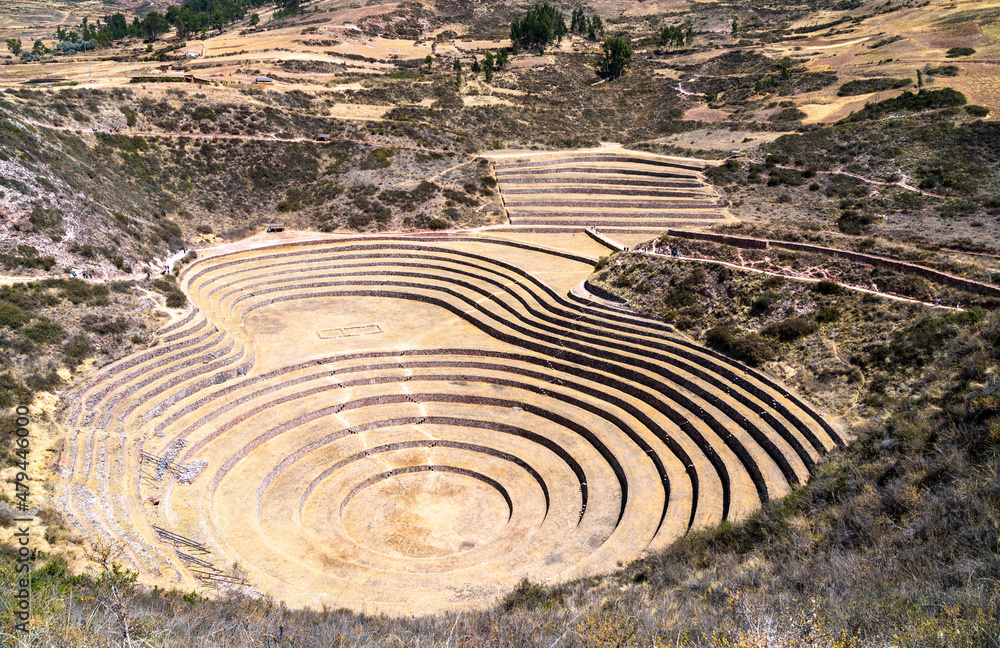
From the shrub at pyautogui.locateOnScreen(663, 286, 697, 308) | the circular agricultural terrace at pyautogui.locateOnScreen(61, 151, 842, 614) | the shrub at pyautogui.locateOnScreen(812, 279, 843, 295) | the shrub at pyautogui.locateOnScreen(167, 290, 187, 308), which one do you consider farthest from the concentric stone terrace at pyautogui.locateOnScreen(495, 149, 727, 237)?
the shrub at pyautogui.locateOnScreen(167, 290, 187, 308)

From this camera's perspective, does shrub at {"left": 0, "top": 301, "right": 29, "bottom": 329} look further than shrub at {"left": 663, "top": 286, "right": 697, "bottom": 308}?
No

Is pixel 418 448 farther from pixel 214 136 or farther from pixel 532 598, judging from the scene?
pixel 214 136

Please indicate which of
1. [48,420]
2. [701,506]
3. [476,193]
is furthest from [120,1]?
[701,506]

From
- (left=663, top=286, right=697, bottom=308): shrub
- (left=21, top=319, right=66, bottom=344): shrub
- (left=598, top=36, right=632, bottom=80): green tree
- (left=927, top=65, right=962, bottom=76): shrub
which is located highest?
(left=598, top=36, right=632, bottom=80): green tree

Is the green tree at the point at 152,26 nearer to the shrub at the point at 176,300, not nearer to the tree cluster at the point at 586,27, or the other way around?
the tree cluster at the point at 586,27

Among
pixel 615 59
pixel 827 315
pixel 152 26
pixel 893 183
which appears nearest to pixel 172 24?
pixel 152 26

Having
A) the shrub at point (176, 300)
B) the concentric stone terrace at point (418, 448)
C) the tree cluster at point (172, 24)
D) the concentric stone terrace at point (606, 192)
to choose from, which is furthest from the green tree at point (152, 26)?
the shrub at point (176, 300)

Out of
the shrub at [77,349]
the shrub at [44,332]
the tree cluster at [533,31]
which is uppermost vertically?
the tree cluster at [533,31]

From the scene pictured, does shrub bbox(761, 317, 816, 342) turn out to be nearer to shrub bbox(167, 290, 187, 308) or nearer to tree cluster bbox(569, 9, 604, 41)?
Result: shrub bbox(167, 290, 187, 308)

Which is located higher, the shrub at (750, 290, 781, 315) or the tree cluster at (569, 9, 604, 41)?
the tree cluster at (569, 9, 604, 41)
